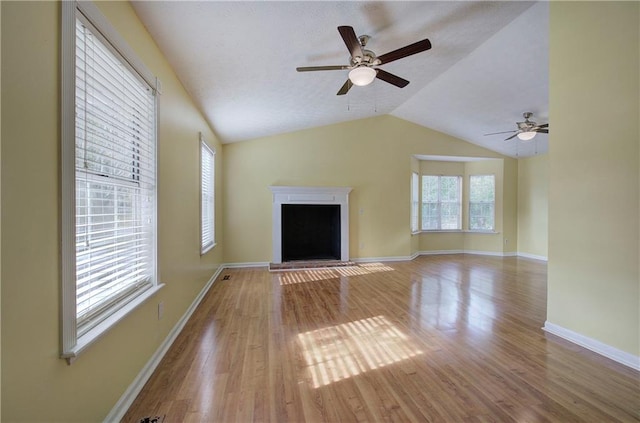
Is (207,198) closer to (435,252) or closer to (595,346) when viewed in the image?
(595,346)

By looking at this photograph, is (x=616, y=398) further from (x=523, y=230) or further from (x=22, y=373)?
(x=523, y=230)

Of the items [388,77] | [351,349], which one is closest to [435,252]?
[388,77]

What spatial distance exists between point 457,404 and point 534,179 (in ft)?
22.1

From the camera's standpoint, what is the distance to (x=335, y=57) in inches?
117

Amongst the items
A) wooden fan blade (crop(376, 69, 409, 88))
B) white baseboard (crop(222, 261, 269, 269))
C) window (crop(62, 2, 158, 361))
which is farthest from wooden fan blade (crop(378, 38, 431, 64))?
white baseboard (crop(222, 261, 269, 269))

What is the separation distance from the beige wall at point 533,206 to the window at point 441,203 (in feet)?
4.61

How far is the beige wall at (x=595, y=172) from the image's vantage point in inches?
80.8

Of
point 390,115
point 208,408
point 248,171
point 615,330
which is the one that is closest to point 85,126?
point 208,408

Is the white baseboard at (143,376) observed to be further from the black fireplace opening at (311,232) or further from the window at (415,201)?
the window at (415,201)

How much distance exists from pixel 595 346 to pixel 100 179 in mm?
3764

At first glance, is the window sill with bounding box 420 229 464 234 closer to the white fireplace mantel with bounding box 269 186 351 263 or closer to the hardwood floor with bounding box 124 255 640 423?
the white fireplace mantel with bounding box 269 186 351 263

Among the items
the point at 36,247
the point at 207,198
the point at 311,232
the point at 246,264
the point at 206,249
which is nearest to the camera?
the point at 36,247

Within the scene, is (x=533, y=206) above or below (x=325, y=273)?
above

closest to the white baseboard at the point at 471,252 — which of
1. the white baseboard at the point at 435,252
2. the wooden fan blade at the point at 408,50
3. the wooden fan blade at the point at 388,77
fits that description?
the white baseboard at the point at 435,252
